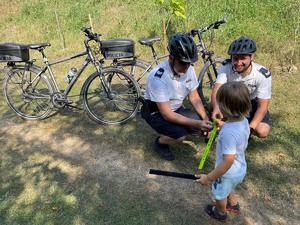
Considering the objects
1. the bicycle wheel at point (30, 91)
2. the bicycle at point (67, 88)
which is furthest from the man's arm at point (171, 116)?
the bicycle wheel at point (30, 91)

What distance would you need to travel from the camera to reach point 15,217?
11.8 ft

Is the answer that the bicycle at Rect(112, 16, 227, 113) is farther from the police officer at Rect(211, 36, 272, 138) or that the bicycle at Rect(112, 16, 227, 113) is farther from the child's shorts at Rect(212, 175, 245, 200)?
the child's shorts at Rect(212, 175, 245, 200)

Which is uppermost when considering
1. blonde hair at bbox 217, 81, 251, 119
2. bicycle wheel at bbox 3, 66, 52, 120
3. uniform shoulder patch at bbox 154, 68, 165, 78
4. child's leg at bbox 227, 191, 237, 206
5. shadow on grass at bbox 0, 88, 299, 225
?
blonde hair at bbox 217, 81, 251, 119

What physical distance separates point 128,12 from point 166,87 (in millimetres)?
6247

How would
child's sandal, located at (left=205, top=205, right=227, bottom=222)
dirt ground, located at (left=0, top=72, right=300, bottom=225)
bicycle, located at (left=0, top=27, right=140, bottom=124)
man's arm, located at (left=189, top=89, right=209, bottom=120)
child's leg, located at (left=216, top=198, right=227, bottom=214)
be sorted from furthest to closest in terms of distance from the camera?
bicycle, located at (left=0, top=27, right=140, bottom=124) < man's arm, located at (left=189, top=89, right=209, bottom=120) < dirt ground, located at (left=0, top=72, right=300, bottom=225) < child's sandal, located at (left=205, top=205, right=227, bottom=222) < child's leg, located at (left=216, top=198, right=227, bottom=214)

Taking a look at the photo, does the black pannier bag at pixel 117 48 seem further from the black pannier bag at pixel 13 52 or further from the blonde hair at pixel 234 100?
the blonde hair at pixel 234 100

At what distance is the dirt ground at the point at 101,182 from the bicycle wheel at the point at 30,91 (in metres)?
0.29

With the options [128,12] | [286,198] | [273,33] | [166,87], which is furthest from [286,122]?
[128,12]

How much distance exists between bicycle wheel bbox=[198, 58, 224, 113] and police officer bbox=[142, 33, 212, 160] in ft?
2.70

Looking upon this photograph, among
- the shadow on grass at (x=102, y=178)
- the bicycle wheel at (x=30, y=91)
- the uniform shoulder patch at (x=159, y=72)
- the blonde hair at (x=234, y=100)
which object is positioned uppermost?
the blonde hair at (x=234, y=100)

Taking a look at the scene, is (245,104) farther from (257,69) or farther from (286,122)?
(286,122)

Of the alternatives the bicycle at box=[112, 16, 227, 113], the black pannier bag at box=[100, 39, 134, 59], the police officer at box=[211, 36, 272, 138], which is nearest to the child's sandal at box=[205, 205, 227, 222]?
A: the police officer at box=[211, 36, 272, 138]

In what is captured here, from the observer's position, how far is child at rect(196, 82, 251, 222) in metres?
2.63

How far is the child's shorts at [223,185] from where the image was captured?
302 centimetres
